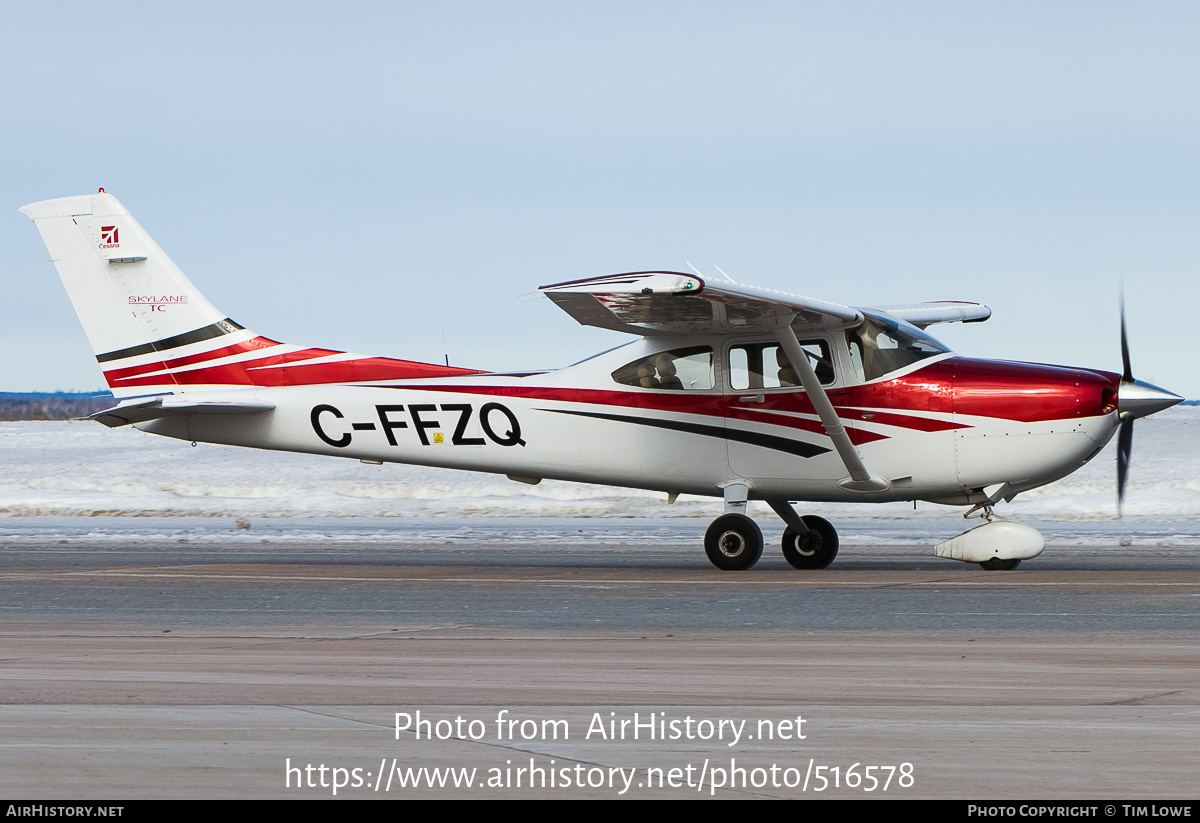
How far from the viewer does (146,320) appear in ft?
52.8

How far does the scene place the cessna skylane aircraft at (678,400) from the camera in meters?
13.0

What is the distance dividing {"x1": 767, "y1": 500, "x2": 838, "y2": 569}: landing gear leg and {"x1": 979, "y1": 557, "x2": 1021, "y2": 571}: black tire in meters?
1.79

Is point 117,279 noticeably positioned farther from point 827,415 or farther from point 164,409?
point 827,415

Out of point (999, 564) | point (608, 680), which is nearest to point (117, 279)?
point (999, 564)

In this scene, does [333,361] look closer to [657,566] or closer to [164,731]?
[657,566]

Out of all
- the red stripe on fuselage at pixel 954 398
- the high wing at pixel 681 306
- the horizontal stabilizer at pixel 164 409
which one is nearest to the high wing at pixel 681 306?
the high wing at pixel 681 306

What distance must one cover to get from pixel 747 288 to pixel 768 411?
2116 millimetres

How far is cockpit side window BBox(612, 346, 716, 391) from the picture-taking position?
14.1 meters

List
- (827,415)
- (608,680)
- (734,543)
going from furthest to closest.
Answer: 1. (734,543)
2. (827,415)
3. (608,680)

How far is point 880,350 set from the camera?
13633 mm

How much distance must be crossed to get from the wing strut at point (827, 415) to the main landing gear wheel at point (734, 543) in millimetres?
A: 1072

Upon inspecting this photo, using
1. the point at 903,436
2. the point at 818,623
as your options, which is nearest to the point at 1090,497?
the point at 903,436

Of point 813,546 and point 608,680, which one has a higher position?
point 608,680

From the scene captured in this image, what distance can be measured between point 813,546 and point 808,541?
76 millimetres
